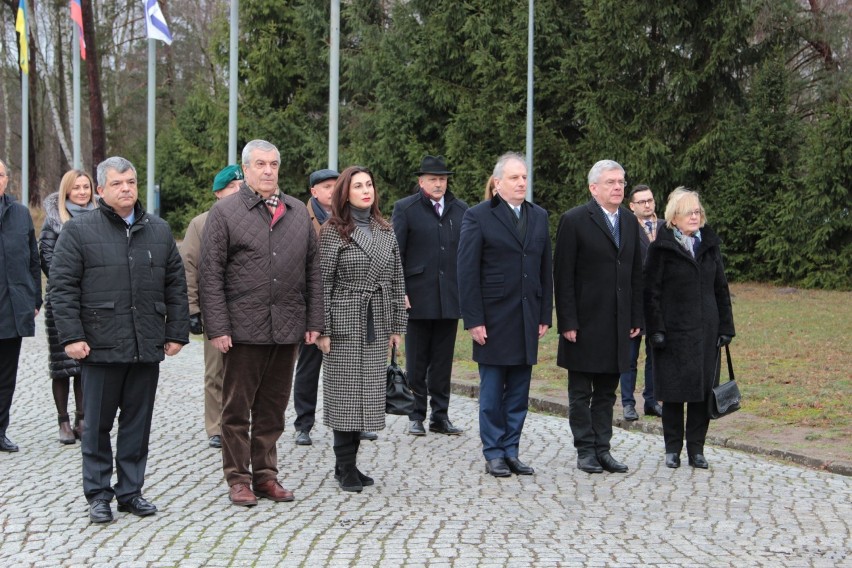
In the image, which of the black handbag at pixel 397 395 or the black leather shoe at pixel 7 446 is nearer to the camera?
the black handbag at pixel 397 395

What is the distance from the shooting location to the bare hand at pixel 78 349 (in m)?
6.19

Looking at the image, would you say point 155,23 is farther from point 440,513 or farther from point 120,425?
point 440,513

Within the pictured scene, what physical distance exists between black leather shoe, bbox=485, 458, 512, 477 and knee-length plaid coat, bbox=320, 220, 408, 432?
2.89 ft

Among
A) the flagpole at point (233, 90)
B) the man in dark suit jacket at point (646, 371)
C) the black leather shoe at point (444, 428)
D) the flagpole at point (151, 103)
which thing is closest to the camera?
the black leather shoe at point (444, 428)

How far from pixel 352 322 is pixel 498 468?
1.45m

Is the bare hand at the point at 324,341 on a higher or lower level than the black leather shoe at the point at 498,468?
higher

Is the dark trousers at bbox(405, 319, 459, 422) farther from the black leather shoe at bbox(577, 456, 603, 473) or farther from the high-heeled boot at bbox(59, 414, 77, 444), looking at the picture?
the high-heeled boot at bbox(59, 414, 77, 444)

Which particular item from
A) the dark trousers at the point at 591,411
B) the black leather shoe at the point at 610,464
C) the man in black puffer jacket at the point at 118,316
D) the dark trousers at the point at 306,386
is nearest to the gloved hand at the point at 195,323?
the man in black puffer jacket at the point at 118,316

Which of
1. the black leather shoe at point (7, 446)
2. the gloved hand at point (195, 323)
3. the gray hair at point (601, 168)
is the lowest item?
the black leather shoe at point (7, 446)

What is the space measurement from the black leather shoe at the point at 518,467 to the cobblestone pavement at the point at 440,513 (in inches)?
2.9

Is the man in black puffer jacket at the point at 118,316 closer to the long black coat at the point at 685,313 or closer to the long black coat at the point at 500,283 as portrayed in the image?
the long black coat at the point at 500,283

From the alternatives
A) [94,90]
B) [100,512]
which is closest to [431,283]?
[100,512]

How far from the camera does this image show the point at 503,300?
783 centimetres

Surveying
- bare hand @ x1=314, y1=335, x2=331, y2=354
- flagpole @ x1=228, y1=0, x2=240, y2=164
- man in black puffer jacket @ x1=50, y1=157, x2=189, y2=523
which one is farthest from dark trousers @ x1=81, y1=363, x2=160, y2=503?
flagpole @ x1=228, y1=0, x2=240, y2=164
